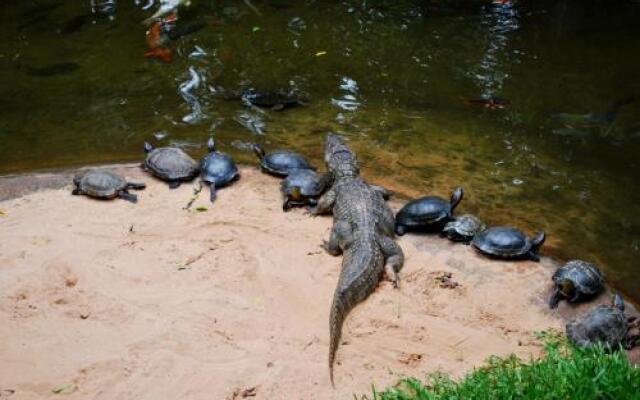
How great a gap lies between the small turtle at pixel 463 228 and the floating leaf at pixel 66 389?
352 cm

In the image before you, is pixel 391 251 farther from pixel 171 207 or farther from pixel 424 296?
pixel 171 207

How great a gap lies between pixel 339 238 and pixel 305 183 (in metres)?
0.98

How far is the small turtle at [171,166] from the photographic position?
7109 millimetres

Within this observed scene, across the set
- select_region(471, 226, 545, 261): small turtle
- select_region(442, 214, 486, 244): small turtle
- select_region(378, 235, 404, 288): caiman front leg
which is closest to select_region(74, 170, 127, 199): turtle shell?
select_region(378, 235, 404, 288): caiman front leg

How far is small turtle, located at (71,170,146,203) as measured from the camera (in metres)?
6.79

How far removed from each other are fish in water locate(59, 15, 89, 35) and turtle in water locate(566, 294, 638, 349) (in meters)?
10.4

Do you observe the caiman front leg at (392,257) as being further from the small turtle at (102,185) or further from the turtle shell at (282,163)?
the small turtle at (102,185)

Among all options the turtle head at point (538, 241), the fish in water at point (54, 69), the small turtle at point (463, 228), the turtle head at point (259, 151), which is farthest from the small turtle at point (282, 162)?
the fish in water at point (54, 69)

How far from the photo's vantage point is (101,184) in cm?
681

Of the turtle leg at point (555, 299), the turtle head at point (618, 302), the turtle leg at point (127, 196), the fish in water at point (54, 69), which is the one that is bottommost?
the fish in water at point (54, 69)

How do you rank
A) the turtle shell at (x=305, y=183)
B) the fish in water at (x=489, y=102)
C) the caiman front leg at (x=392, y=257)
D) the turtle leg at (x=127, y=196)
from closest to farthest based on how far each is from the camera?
A: the caiman front leg at (x=392, y=257) < the turtle shell at (x=305, y=183) < the turtle leg at (x=127, y=196) < the fish in water at (x=489, y=102)

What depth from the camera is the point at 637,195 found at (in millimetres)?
6934

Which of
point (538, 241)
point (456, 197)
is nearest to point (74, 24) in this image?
point (456, 197)

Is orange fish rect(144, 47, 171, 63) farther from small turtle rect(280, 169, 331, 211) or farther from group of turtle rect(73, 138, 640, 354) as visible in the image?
small turtle rect(280, 169, 331, 211)
